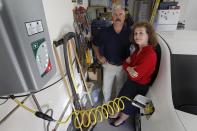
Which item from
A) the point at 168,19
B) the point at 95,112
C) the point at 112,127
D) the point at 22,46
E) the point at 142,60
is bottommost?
the point at 112,127

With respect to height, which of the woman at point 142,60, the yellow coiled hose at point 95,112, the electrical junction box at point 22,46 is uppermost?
the electrical junction box at point 22,46

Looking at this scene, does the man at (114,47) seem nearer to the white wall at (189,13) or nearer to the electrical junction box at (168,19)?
the electrical junction box at (168,19)

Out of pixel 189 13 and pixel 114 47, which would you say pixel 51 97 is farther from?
pixel 189 13

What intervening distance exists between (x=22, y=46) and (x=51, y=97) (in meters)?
1.07

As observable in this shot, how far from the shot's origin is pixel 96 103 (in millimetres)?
2588

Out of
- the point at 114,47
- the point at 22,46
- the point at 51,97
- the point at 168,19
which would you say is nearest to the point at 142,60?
the point at 114,47

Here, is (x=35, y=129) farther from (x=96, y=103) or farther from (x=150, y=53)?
(x=96, y=103)

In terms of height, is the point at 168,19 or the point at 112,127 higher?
the point at 168,19

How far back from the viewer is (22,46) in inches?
19.8

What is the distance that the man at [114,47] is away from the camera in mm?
1974

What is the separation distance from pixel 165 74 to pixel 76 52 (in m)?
1.10

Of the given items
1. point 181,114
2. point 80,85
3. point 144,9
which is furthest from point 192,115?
point 144,9

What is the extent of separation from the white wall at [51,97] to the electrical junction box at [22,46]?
0.39 meters

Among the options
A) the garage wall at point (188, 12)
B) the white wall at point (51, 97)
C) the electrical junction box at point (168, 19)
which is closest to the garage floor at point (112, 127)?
the white wall at point (51, 97)
